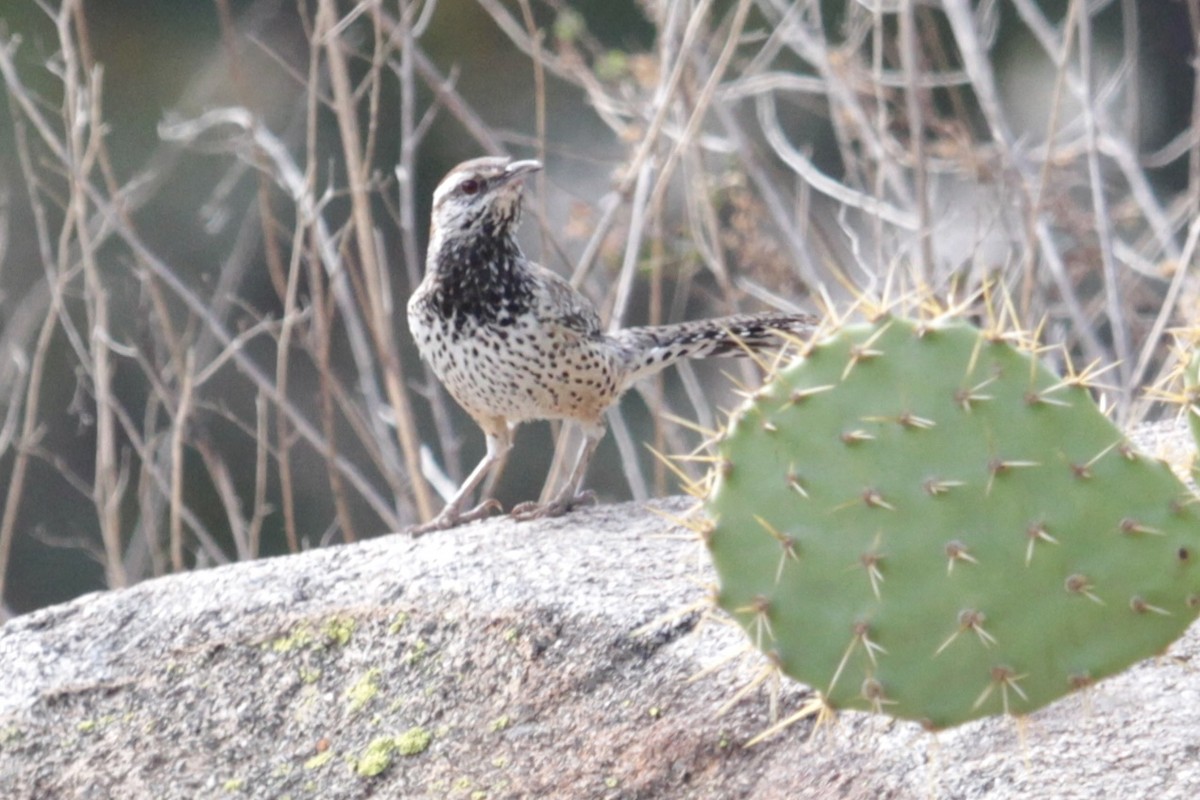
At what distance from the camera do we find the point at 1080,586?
6.48 feet

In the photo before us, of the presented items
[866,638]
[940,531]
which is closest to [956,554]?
[940,531]

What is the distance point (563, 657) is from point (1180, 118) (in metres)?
10.3

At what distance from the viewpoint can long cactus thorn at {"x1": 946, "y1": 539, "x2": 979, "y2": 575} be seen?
195cm

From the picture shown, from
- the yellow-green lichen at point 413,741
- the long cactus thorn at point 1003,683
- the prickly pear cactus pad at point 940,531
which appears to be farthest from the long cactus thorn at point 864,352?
the yellow-green lichen at point 413,741

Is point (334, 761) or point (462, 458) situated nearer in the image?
point (334, 761)

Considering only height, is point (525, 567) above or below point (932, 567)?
below

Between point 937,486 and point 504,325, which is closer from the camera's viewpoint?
point 937,486

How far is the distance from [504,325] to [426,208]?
7.43 meters

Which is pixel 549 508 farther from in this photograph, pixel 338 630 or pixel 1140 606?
pixel 1140 606

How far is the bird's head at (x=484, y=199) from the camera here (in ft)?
12.5

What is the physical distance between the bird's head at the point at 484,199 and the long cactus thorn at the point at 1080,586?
205cm

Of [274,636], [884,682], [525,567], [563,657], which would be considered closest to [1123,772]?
[884,682]

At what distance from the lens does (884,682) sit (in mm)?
1985

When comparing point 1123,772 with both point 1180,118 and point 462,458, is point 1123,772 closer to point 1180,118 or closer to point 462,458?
point 462,458
